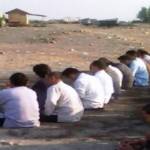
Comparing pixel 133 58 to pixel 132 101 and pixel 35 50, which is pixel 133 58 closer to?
Result: pixel 132 101

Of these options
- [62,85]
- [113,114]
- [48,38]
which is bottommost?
[48,38]

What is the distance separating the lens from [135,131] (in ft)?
35.1

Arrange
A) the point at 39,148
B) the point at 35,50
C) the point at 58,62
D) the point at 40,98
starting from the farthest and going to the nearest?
the point at 35,50 < the point at 58,62 < the point at 40,98 < the point at 39,148

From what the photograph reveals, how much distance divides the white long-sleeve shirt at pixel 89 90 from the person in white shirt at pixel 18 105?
178 cm

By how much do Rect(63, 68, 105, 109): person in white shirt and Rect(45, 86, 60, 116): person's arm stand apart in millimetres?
1017

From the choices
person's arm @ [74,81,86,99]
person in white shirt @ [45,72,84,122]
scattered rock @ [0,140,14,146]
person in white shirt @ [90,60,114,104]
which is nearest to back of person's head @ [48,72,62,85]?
person in white shirt @ [45,72,84,122]

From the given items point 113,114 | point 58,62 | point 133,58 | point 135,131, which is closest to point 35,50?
point 58,62

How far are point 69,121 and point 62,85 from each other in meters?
0.66

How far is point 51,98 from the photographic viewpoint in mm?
11078

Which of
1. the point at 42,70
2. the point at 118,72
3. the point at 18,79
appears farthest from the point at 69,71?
the point at 118,72

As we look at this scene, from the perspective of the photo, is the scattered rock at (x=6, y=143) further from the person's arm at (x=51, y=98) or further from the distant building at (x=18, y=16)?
the distant building at (x=18, y=16)

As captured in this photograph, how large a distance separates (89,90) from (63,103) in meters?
1.36

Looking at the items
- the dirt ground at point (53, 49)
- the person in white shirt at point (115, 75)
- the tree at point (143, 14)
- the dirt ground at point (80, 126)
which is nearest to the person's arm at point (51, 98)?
the dirt ground at point (80, 126)

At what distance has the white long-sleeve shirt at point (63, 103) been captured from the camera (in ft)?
36.3
